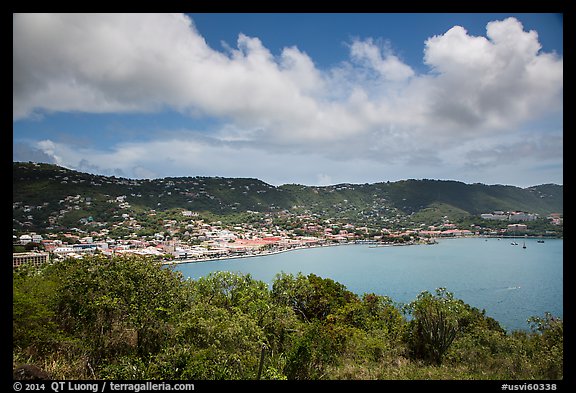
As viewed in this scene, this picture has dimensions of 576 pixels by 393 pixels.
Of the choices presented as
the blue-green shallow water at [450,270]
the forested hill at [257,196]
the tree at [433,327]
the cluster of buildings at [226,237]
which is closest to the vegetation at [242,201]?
the forested hill at [257,196]

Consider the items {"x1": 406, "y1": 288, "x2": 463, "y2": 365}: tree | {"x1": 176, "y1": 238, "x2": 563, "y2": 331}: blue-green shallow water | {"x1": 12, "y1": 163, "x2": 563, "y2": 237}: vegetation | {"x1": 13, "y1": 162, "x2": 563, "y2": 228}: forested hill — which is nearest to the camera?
{"x1": 406, "y1": 288, "x2": 463, "y2": 365}: tree

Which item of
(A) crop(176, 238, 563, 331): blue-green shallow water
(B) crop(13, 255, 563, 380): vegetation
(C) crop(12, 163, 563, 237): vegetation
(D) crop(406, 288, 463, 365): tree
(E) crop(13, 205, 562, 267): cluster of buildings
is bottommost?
(A) crop(176, 238, 563, 331): blue-green shallow water

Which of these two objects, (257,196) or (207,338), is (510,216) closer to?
(257,196)

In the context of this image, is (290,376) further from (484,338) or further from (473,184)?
(473,184)

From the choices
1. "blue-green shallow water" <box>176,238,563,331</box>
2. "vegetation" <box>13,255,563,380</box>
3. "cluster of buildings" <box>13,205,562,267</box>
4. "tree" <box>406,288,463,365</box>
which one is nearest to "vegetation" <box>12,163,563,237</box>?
"cluster of buildings" <box>13,205,562,267</box>

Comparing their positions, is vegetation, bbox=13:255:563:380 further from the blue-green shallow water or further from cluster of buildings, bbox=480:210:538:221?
cluster of buildings, bbox=480:210:538:221
